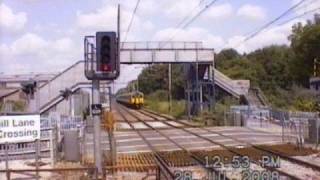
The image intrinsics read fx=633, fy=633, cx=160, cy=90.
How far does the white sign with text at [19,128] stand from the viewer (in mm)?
14406

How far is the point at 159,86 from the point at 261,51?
2149 cm

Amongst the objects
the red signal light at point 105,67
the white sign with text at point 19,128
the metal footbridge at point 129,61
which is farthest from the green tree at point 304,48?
the red signal light at point 105,67

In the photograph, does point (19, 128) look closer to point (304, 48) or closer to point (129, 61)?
point (129, 61)

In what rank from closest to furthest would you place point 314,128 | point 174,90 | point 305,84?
point 314,128
point 305,84
point 174,90

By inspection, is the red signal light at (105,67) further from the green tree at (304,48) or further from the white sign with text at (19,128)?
the green tree at (304,48)

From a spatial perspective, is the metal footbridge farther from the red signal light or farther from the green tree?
the red signal light

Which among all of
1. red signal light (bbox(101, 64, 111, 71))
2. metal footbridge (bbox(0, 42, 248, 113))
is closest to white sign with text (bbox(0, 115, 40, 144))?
red signal light (bbox(101, 64, 111, 71))

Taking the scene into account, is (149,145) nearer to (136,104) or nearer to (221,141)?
(221,141)

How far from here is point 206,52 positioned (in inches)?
2280

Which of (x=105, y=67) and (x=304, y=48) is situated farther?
(x=304, y=48)

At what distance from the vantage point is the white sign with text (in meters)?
14.4

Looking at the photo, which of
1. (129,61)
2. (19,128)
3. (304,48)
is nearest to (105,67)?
(19,128)

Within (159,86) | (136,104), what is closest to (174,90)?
(159,86)

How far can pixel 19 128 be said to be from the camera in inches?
587
